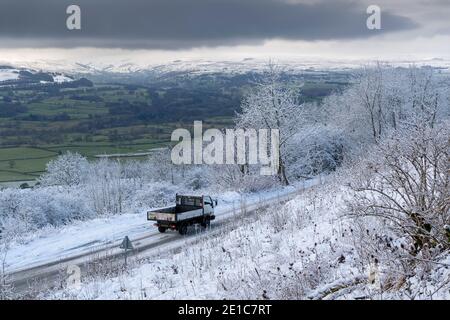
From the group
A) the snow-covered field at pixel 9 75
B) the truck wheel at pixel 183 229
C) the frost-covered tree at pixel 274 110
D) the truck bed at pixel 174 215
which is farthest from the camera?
the snow-covered field at pixel 9 75

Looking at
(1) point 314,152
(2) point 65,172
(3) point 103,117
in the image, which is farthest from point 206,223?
(3) point 103,117

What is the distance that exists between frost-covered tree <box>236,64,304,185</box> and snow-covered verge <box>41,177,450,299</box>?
1017 inches

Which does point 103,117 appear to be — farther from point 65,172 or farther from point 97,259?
point 97,259

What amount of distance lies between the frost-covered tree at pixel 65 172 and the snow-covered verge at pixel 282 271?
200ft

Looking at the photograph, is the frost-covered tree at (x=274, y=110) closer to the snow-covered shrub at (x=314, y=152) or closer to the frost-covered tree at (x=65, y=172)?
the snow-covered shrub at (x=314, y=152)

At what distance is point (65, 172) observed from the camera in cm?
7238

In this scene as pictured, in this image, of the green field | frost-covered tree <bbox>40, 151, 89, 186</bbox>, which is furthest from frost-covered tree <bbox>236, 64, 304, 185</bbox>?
frost-covered tree <bbox>40, 151, 89, 186</bbox>

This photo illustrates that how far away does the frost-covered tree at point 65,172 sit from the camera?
235ft

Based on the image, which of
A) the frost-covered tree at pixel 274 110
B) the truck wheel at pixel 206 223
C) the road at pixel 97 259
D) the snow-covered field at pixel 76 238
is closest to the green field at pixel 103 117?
the frost-covered tree at pixel 274 110

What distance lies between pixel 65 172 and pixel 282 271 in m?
67.7

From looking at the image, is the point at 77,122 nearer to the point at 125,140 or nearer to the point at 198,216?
the point at 125,140

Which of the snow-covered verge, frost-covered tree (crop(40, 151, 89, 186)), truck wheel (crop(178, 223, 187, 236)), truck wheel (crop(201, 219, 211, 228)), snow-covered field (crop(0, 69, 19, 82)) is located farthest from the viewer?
snow-covered field (crop(0, 69, 19, 82))

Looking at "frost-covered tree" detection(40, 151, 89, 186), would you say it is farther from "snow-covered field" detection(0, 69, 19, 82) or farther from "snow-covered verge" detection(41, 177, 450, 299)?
"snow-covered field" detection(0, 69, 19, 82)

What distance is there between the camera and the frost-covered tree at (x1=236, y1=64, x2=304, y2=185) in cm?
4172
